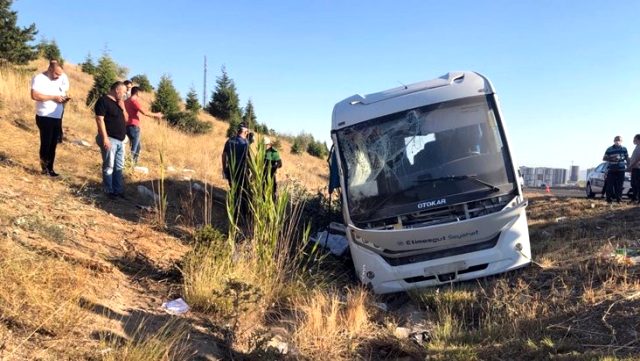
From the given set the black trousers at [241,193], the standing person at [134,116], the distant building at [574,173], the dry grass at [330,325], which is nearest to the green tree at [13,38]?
the standing person at [134,116]

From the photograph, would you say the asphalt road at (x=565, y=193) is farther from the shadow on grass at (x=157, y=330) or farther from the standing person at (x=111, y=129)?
the shadow on grass at (x=157, y=330)

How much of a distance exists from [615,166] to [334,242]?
929 centimetres

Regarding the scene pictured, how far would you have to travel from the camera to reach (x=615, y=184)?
1345cm

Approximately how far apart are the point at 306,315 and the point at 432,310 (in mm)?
1564

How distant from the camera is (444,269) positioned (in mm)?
6000

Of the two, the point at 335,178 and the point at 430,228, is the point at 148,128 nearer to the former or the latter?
the point at 335,178

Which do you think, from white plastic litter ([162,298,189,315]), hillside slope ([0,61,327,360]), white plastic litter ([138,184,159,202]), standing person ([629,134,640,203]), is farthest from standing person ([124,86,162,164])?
standing person ([629,134,640,203])

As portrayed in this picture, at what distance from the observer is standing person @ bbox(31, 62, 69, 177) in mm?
7887

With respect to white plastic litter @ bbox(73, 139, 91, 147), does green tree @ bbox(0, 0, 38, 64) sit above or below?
above

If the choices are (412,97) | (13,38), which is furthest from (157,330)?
(13,38)

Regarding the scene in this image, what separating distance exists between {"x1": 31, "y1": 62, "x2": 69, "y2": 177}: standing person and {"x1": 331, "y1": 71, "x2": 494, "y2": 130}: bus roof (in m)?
4.43

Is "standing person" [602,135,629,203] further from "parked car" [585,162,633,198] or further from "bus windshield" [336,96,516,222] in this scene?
"bus windshield" [336,96,516,222]

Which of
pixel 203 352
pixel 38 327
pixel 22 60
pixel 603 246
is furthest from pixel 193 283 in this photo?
pixel 22 60

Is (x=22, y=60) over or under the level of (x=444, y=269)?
over
